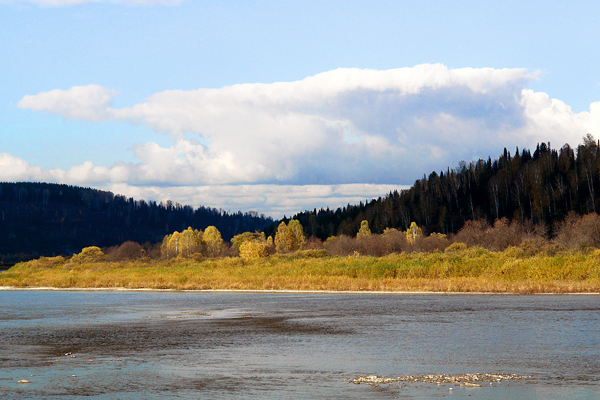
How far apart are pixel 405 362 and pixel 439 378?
8.62 ft

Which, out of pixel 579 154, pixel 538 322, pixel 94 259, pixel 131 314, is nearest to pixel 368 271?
pixel 131 314

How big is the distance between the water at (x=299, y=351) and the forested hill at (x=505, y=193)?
378ft

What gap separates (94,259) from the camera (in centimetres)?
12431

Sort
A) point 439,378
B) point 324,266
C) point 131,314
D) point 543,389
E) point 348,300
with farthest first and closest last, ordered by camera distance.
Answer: point 324,266
point 348,300
point 131,314
point 439,378
point 543,389

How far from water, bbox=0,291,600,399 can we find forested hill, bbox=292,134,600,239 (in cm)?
11511

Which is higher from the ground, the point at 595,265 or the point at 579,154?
the point at 579,154

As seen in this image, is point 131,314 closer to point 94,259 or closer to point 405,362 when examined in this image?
point 405,362

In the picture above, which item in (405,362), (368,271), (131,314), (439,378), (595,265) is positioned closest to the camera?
(439,378)

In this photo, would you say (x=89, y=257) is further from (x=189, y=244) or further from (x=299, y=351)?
(x=299, y=351)

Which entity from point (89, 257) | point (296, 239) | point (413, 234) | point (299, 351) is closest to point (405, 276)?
point (299, 351)

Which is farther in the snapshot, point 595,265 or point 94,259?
point 94,259

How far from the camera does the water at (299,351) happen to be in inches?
570

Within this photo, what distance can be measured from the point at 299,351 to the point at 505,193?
6009 inches

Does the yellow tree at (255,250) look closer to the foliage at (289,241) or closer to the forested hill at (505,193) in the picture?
the foliage at (289,241)
